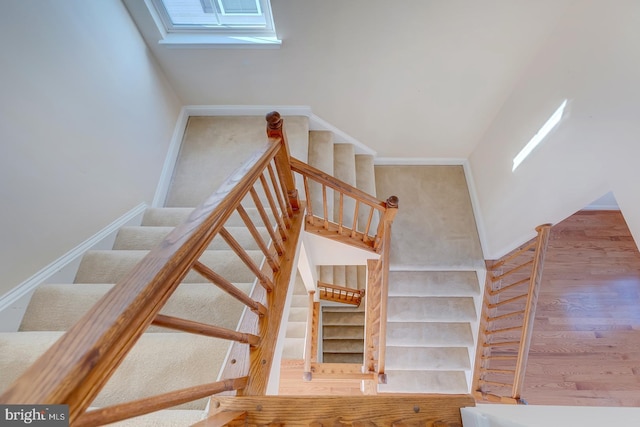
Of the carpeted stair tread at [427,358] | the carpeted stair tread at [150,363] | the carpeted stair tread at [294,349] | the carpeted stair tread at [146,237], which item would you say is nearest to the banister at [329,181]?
the carpeted stair tread at [146,237]

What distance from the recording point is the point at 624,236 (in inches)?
118

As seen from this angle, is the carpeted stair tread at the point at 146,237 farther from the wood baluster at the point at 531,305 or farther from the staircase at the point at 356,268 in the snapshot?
the wood baluster at the point at 531,305

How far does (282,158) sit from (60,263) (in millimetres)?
1354

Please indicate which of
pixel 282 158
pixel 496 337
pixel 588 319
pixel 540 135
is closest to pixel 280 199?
pixel 282 158

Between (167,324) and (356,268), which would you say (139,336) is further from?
(356,268)

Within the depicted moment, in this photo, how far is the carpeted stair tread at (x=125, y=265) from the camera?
4.92 ft

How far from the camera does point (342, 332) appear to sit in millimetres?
3811

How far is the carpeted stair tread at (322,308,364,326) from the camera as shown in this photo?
150 inches

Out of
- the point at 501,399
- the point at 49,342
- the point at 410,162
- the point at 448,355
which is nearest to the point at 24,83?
the point at 49,342

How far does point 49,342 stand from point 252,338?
803 mm

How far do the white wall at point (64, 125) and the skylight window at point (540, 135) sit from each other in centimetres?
300

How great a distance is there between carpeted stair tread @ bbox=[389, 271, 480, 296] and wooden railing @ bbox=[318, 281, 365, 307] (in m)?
0.67

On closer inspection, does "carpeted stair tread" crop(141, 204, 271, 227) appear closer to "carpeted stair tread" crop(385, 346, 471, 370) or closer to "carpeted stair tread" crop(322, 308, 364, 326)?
"carpeted stair tread" crop(385, 346, 471, 370)

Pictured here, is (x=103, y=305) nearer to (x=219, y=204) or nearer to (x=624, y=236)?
(x=219, y=204)
